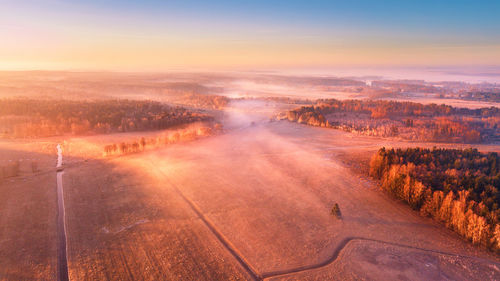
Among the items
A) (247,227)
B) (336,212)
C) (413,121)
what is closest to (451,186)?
(336,212)

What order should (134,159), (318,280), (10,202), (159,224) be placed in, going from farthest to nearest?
(134,159), (10,202), (159,224), (318,280)

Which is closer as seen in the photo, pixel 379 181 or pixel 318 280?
pixel 318 280

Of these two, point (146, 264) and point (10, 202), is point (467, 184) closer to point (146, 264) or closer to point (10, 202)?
point (146, 264)

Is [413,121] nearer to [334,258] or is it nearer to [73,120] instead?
[334,258]

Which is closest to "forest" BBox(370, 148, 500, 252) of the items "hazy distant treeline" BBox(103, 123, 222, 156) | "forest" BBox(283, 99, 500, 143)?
"forest" BBox(283, 99, 500, 143)

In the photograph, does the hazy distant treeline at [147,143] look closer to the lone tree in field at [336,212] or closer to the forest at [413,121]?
the forest at [413,121]

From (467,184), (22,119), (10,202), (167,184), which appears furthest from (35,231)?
(22,119)
